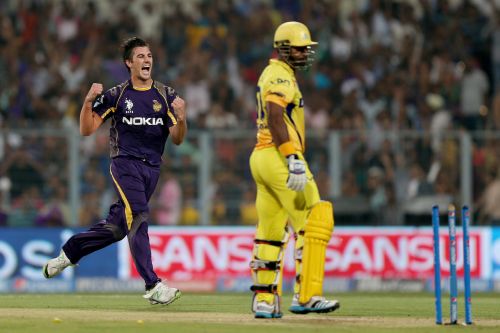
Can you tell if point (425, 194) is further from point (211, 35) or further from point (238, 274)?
point (211, 35)

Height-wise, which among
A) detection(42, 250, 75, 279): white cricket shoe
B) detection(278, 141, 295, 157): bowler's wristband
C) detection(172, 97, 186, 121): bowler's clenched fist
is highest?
detection(172, 97, 186, 121): bowler's clenched fist

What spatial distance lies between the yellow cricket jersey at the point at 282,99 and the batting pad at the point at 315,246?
1.77ft

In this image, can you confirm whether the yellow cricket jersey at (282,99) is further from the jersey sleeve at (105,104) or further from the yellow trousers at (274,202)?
the jersey sleeve at (105,104)

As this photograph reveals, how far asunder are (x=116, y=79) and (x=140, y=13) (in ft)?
7.32

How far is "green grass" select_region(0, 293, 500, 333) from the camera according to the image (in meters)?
9.80

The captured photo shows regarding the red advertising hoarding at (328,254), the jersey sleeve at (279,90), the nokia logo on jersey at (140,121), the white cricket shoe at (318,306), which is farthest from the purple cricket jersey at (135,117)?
the red advertising hoarding at (328,254)

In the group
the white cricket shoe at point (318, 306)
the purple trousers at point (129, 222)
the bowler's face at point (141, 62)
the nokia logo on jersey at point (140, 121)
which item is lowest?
the white cricket shoe at point (318, 306)

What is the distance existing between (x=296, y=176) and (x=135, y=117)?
2161 millimetres

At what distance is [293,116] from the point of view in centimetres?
1069

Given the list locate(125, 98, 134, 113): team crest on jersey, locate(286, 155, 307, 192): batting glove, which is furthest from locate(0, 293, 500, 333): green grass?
locate(125, 98, 134, 113): team crest on jersey

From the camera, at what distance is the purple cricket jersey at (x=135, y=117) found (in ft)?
38.9

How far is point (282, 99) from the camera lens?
10438 mm

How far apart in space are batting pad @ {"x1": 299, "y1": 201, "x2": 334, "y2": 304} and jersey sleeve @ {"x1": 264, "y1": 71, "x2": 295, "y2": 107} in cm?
86

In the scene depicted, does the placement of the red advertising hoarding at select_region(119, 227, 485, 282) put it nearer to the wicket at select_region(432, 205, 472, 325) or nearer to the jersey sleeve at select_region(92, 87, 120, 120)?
the jersey sleeve at select_region(92, 87, 120, 120)
